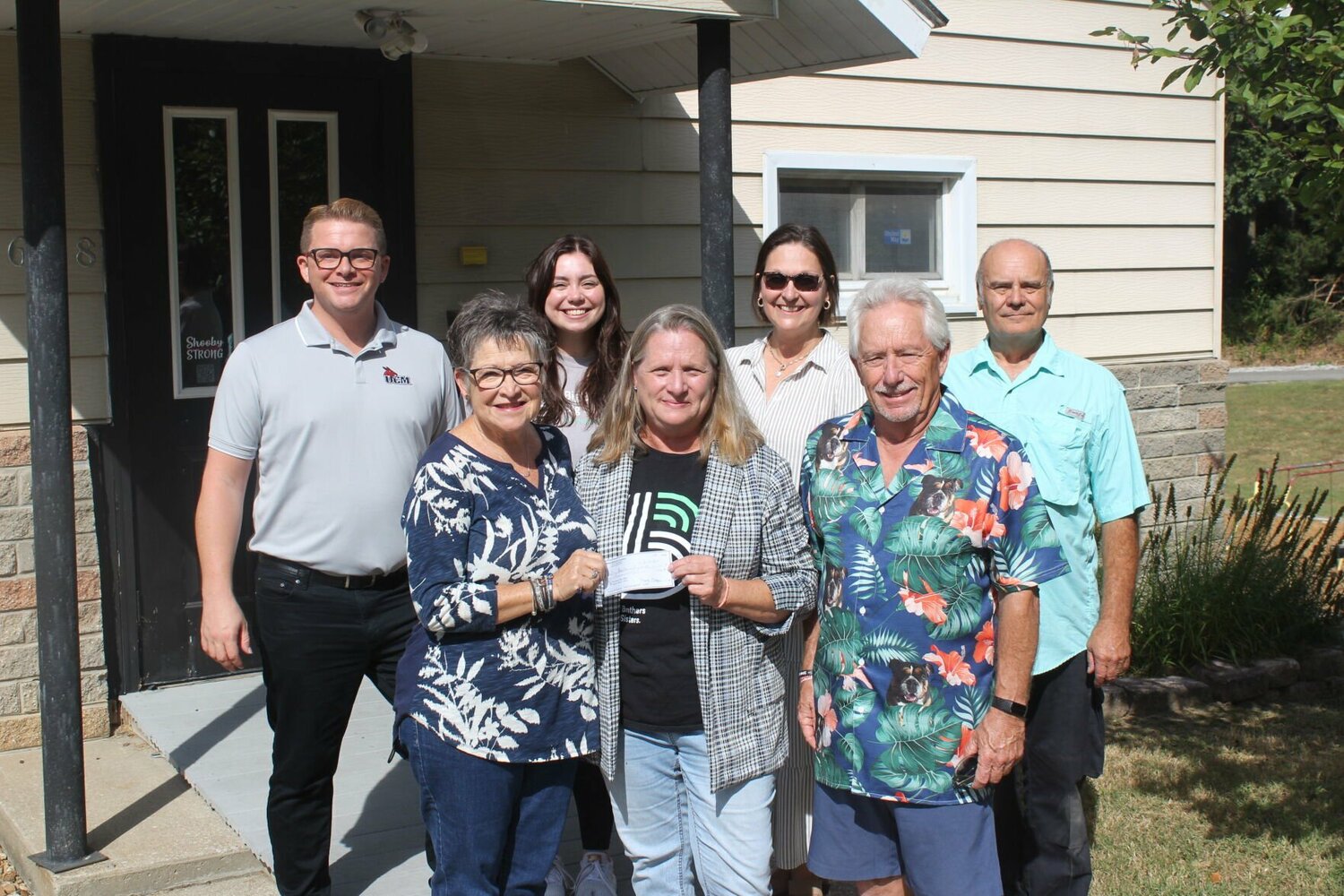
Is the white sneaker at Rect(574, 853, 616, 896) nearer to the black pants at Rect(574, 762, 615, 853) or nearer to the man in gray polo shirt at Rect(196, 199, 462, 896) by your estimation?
the black pants at Rect(574, 762, 615, 853)

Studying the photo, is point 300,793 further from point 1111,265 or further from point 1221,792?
point 1111,265

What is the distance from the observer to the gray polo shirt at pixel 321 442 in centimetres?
346

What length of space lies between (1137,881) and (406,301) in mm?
3644

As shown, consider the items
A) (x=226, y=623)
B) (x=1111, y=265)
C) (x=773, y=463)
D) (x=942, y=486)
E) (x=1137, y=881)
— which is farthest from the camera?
(x=1111, y=265)

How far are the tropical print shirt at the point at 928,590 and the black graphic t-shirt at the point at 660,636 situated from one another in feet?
1.13

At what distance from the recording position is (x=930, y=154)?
24.1 feet

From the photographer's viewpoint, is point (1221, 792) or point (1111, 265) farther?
point (1111, 265)

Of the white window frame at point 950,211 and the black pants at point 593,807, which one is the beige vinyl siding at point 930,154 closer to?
the white window frame at point 950,211

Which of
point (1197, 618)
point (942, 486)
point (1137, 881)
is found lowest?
point (1137, 881)

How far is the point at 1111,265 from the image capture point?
809 cm

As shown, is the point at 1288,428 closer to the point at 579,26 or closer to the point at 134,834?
the point at 579,26

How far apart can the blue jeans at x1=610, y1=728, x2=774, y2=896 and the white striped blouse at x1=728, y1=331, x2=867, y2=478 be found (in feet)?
2.77

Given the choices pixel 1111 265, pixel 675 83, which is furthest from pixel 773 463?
pixel 1111 265

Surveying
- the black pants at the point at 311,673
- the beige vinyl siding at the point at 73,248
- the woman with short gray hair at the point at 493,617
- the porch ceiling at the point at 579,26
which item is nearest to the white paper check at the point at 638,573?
the woman with short gray hair at the point at 493,617
